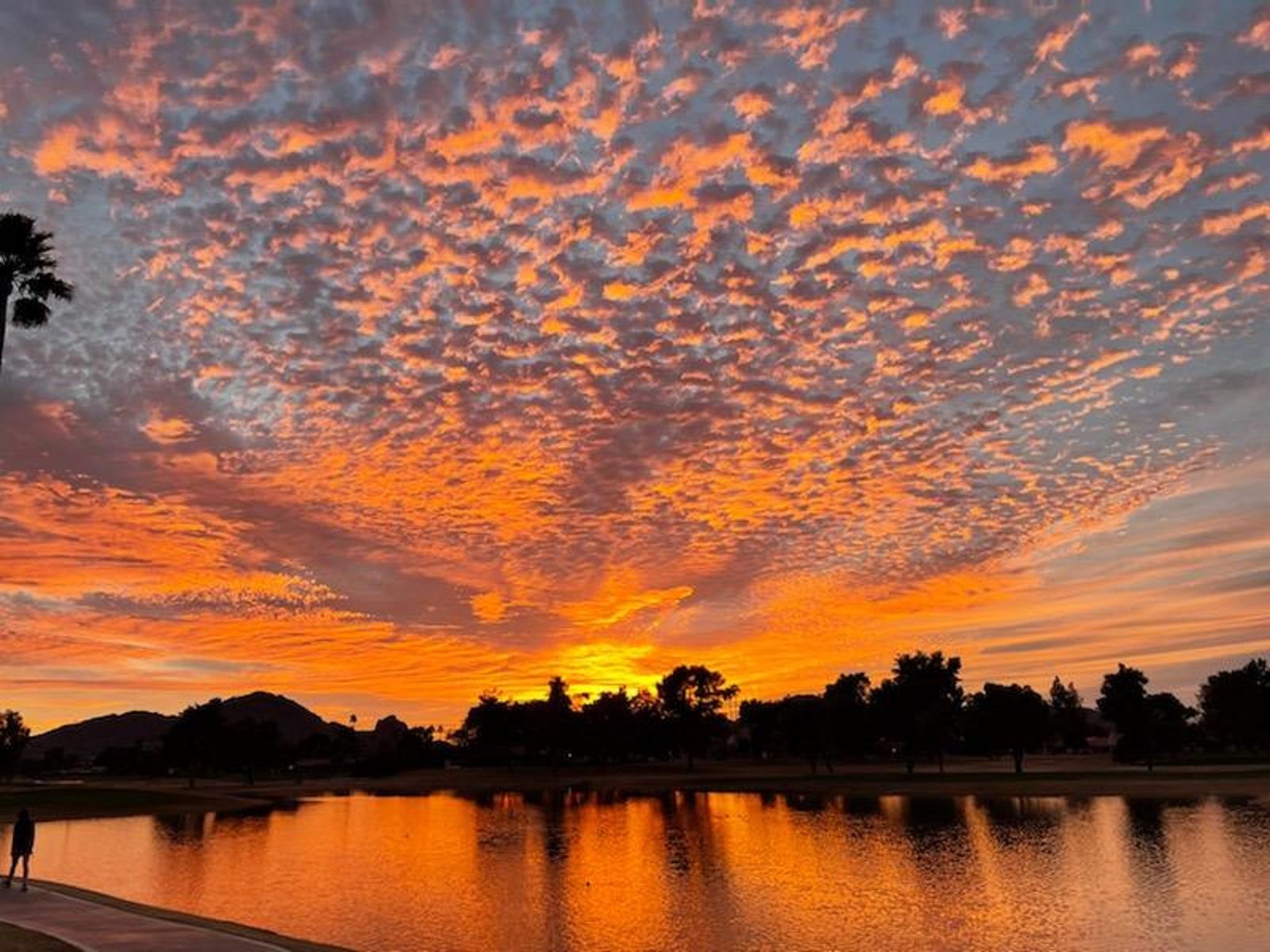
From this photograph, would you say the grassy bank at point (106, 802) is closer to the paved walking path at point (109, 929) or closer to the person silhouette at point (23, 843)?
the person silhouette at point (23, 843)

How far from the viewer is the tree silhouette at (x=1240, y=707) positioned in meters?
154

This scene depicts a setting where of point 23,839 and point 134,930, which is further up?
point 23,839

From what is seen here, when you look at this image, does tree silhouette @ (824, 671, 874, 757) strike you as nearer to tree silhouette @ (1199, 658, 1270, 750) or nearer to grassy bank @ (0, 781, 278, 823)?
tree silhouette @ (1199, 658, 1270, 750)

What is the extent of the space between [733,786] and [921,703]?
112 feet

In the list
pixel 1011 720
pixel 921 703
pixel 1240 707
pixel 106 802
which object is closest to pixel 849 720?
pixel 921 703

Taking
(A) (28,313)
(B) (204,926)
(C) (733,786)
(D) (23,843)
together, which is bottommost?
(B) (204,926)

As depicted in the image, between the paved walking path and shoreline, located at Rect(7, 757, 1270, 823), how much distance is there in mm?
65104

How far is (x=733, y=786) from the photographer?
139 meters

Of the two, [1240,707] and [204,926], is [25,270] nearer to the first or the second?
[204,926]

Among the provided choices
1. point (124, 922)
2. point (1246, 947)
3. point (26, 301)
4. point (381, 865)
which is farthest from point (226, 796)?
point (1246, 947)

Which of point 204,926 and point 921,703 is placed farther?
point 921,703

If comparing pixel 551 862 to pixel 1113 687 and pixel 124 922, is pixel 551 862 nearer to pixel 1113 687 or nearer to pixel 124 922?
pixel 124 922

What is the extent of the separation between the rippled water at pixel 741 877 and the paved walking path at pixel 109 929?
7.17 m

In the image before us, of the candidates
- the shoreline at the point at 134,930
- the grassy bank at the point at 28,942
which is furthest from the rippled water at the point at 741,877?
the grassy bank at the point at 28,942
